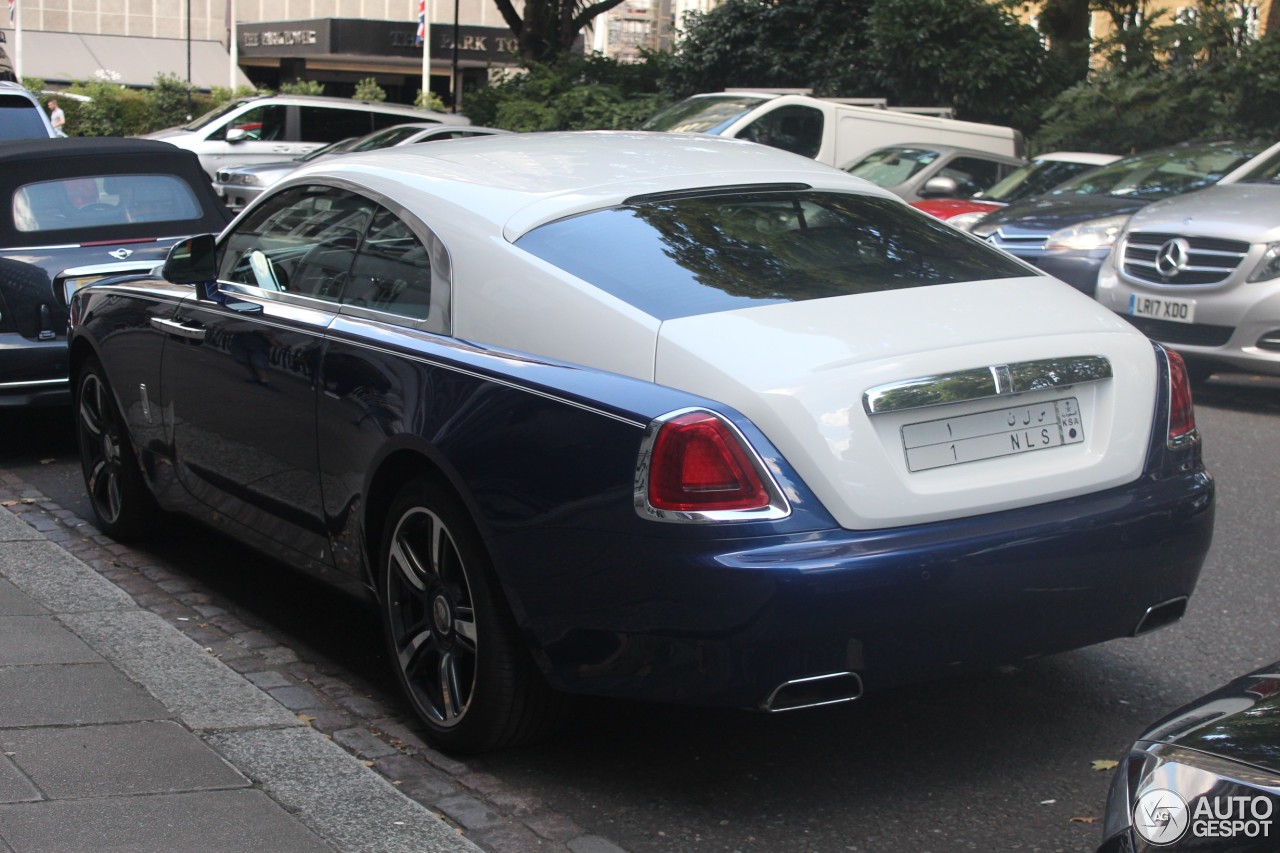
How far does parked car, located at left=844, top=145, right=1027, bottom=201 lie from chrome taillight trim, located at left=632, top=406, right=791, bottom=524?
1129 cm

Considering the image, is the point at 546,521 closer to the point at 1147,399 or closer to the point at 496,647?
the point at 496,647

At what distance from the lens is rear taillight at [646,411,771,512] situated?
356 centimetres

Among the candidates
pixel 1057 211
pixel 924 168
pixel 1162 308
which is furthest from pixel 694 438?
pixel 924 168

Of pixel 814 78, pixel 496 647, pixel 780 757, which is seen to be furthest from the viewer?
pixel 814 78

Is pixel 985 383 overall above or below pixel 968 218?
above

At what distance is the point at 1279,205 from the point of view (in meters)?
9.90

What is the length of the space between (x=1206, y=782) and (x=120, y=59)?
5711 centimetres

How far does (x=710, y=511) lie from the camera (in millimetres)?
3553

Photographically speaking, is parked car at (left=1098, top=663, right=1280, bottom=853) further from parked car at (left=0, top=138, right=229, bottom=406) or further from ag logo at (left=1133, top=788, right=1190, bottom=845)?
parked car at (left=0, top=138, right=229, bottom=406)

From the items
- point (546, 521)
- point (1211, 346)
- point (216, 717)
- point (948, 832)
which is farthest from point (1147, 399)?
point (1211, 346)

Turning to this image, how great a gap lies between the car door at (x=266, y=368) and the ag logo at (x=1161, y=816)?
2.74 m

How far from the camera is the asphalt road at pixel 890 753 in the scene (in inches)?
151

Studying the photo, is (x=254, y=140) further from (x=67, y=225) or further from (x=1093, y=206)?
(x=67, y=225)

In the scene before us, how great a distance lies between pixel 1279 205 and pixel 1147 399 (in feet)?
21.2
